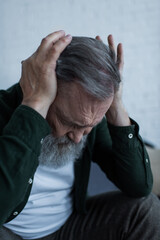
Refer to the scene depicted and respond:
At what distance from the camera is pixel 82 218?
45.6 inches

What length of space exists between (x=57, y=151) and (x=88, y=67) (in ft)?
1.18

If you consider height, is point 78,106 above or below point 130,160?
above

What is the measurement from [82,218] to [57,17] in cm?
100

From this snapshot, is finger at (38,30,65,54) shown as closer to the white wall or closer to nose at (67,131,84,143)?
nose at (67,131,84,143)

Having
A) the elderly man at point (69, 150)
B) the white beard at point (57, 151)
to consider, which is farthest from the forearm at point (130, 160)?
the white beard at point (57, 151)

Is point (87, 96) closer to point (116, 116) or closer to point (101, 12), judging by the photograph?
point (116, 116)

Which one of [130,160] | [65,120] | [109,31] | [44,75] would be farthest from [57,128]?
[109,31]

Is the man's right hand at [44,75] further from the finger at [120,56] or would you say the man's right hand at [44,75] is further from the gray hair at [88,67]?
the finger at [120,56]

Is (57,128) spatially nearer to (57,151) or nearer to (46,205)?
(57,151)

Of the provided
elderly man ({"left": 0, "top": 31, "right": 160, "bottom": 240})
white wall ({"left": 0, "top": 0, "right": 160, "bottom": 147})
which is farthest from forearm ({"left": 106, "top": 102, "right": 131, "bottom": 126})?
white wall ({"left": 0, "top": 0, "right": 160, "bottom": 147})

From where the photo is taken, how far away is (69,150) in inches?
39.3

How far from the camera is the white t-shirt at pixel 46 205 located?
1.04m

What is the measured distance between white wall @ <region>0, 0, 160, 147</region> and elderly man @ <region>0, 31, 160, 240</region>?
1.39 ft

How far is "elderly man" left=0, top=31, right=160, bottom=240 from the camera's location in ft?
2.38
